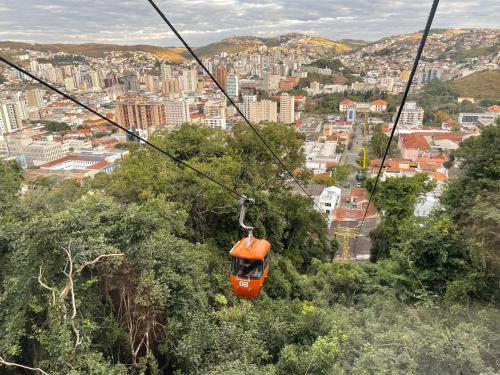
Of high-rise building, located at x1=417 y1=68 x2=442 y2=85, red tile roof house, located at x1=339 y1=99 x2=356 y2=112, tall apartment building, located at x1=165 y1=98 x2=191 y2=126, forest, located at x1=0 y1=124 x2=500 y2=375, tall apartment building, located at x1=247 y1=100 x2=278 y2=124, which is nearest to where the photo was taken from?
forest, located at x1=0 y1=124 x2=500 y2=375

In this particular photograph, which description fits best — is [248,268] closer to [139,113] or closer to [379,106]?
[139,113]

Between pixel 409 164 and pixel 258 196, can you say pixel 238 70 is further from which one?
pixel 258 196

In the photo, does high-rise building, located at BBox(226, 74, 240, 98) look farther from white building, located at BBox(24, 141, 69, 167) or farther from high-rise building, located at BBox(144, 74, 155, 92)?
white building, located at BBox(24, 141, 69, 167)

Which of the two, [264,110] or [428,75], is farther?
[428,75]

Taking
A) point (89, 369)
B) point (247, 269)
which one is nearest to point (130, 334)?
point (89, 369)

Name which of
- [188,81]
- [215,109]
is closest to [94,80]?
[188,81]

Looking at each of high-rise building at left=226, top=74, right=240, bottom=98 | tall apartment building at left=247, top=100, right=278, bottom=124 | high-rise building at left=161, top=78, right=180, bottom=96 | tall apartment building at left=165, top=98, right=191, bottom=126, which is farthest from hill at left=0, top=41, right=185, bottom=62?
tall apartment building at left=247, top=100, right=278, bottom=124
